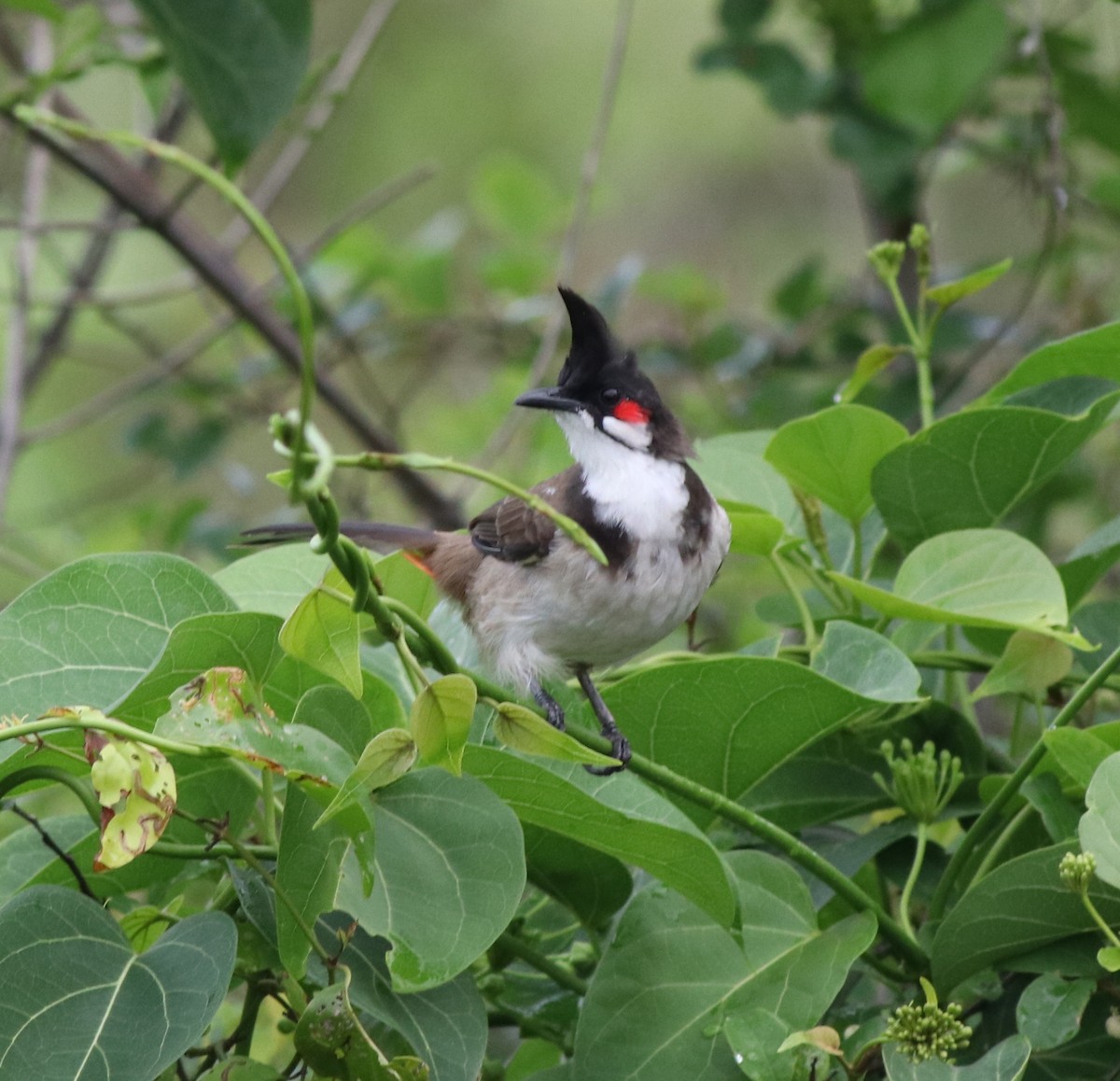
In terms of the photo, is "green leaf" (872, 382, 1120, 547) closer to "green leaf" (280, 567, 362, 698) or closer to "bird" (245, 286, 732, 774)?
"bird" (245, 286, 732, 774)

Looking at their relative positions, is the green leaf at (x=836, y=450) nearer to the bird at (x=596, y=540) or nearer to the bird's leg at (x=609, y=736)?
the bird at (x=596, y=540)

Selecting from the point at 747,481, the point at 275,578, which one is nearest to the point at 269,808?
the point at 275,578

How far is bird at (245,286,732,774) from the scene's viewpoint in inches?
72.4

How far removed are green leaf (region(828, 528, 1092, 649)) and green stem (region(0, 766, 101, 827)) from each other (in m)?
0.75

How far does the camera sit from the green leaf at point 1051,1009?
1.17m

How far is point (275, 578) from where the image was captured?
159 cm

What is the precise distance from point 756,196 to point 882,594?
6892 mm

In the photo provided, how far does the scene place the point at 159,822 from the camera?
39.4 inches

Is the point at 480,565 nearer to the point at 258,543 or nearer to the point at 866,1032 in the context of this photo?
the point at 258,543

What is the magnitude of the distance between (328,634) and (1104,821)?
65cm

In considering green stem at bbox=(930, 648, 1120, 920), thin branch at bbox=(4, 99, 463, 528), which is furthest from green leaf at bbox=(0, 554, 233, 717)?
thin branch at bbox=(4, 99, 463, 528)

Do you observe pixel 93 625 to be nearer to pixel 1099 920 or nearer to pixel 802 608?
pixel 802 608

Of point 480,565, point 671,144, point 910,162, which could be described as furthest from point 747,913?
point 671,144

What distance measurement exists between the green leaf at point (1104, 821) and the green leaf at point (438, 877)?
46 centimetres
